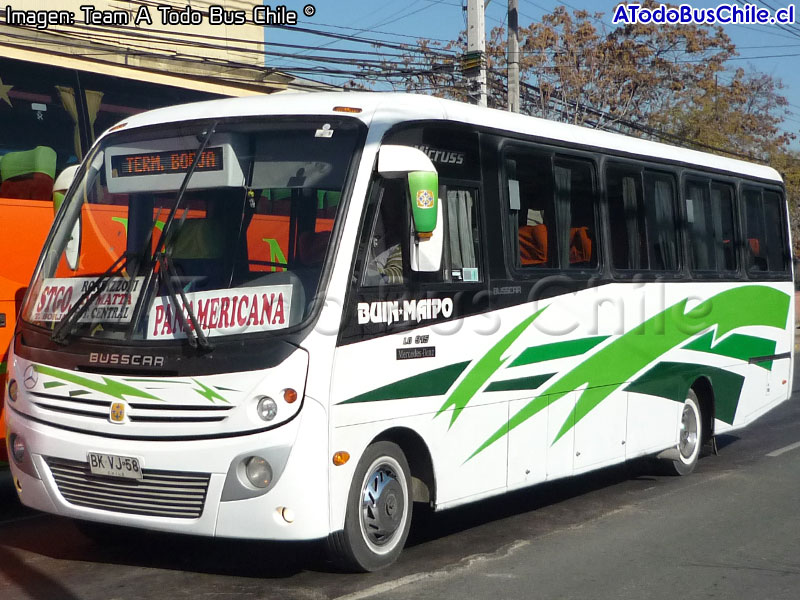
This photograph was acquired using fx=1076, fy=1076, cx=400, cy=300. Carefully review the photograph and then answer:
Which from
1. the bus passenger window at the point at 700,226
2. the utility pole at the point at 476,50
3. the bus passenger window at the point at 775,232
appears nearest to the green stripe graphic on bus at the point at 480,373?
the bus passenger window at the point at 700,226

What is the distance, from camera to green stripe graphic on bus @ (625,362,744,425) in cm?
984

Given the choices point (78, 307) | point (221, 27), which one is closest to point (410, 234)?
point (78, 307)

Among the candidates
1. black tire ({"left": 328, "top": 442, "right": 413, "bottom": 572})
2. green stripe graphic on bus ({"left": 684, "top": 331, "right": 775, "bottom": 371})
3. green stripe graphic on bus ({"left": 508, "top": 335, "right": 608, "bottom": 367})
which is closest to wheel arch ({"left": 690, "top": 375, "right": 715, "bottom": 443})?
green stripe graphic on bus ({"left": 684, "top": 331, "right": 775, "bottom": 371})

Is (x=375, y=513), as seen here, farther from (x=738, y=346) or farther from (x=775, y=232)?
(x=775, y=232)

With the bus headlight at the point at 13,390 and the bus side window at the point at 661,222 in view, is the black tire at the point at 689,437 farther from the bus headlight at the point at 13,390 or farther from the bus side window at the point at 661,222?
the bus headlight at the point at 13,390

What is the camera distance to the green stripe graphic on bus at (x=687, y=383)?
9836mm

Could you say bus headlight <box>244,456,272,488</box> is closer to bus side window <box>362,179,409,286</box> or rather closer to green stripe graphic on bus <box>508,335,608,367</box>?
bus side window <box>362,179,409,286</box>

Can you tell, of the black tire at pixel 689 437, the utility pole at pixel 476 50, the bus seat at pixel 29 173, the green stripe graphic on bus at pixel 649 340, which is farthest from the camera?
the utility pole at pixel 476 50

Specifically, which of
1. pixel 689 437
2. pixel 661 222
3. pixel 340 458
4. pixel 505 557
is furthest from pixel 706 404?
pixel 340 458

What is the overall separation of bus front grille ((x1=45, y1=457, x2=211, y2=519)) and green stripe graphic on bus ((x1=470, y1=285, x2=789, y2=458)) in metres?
2.11

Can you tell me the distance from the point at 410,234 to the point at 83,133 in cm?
631

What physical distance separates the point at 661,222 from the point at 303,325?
5.24 meters

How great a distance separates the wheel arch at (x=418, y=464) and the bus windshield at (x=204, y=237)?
50.2 inches

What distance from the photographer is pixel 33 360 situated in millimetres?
6570
